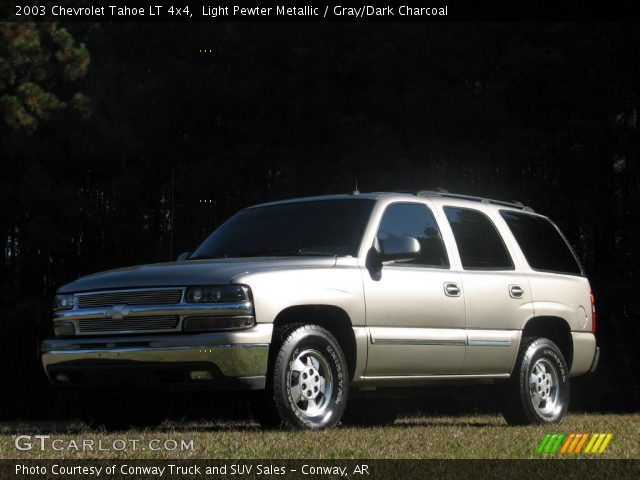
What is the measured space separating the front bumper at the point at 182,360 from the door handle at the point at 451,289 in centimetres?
215

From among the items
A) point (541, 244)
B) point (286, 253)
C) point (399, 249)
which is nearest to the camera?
point (399, 249)

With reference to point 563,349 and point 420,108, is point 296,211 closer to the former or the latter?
point 563,349

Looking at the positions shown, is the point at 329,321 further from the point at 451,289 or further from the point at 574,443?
the point at 574,443

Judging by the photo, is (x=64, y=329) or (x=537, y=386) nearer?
(x=64, y=329)

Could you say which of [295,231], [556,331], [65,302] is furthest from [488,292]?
[65,302]

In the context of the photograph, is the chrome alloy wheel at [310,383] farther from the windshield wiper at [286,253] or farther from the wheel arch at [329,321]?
the windshield wiper at [286,253]

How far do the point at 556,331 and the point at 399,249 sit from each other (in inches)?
128

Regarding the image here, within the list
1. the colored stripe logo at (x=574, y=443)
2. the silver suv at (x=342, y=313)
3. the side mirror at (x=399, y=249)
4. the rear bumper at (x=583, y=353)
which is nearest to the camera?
the colored stripe logo at (x=574, y=443)

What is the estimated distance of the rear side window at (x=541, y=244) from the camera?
11867mm

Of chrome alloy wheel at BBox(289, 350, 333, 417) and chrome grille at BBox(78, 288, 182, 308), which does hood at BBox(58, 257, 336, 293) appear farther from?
chrome alloy wheel at BBox(289, 350, 333, 417)

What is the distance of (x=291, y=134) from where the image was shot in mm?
31172

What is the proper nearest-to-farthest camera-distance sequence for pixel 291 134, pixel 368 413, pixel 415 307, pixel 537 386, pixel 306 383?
pixel 306 383
pixel 415 307
pixel 537 386
pixel 368 413
pixel 291 134

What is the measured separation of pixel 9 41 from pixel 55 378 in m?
16.2

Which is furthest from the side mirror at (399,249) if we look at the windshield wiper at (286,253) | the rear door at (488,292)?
the rear door at (488,292)
